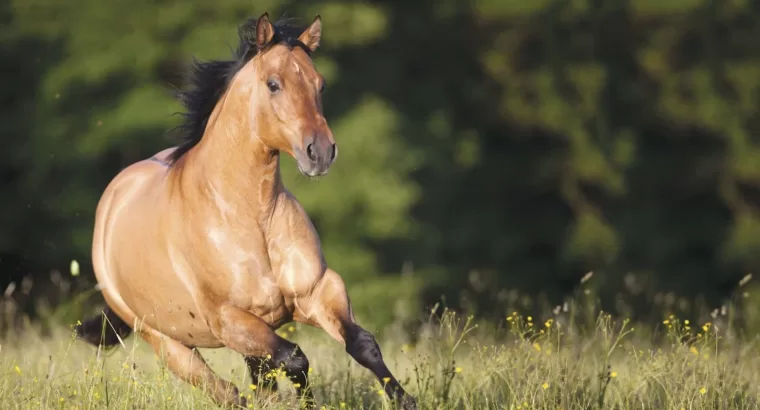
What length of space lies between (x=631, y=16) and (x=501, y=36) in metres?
2.32

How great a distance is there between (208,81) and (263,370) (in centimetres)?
148

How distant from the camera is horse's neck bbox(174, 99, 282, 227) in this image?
19.1ft

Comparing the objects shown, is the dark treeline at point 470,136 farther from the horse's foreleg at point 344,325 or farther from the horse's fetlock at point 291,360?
the horse's fetlock at point 291,360

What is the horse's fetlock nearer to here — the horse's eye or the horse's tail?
the horse's eye

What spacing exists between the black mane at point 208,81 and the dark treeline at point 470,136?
8724 mm

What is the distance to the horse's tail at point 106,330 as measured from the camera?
7.17m

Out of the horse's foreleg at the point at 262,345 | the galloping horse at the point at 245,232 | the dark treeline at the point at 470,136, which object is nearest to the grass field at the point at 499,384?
the horse's foreleg at the point at 262,345

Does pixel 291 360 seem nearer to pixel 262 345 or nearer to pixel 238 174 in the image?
pixel 262 345

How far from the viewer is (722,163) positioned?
2120cm

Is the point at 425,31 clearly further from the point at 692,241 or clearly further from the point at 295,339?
the point at 295,339

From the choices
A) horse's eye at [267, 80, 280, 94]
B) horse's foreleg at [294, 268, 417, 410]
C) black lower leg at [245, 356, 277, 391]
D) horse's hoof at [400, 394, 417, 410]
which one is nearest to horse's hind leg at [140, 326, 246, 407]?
black lower leg at [245, 356, 277, 391]

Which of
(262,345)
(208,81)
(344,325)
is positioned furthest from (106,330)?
(344,325)

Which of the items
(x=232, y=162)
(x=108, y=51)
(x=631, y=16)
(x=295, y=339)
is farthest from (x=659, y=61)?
(x=232, y=162)

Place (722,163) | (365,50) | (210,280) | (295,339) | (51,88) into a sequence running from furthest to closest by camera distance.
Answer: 1. (722,163)
2. (365,50)
3. (51,88)
4. (295,339)
5. (210,280)
